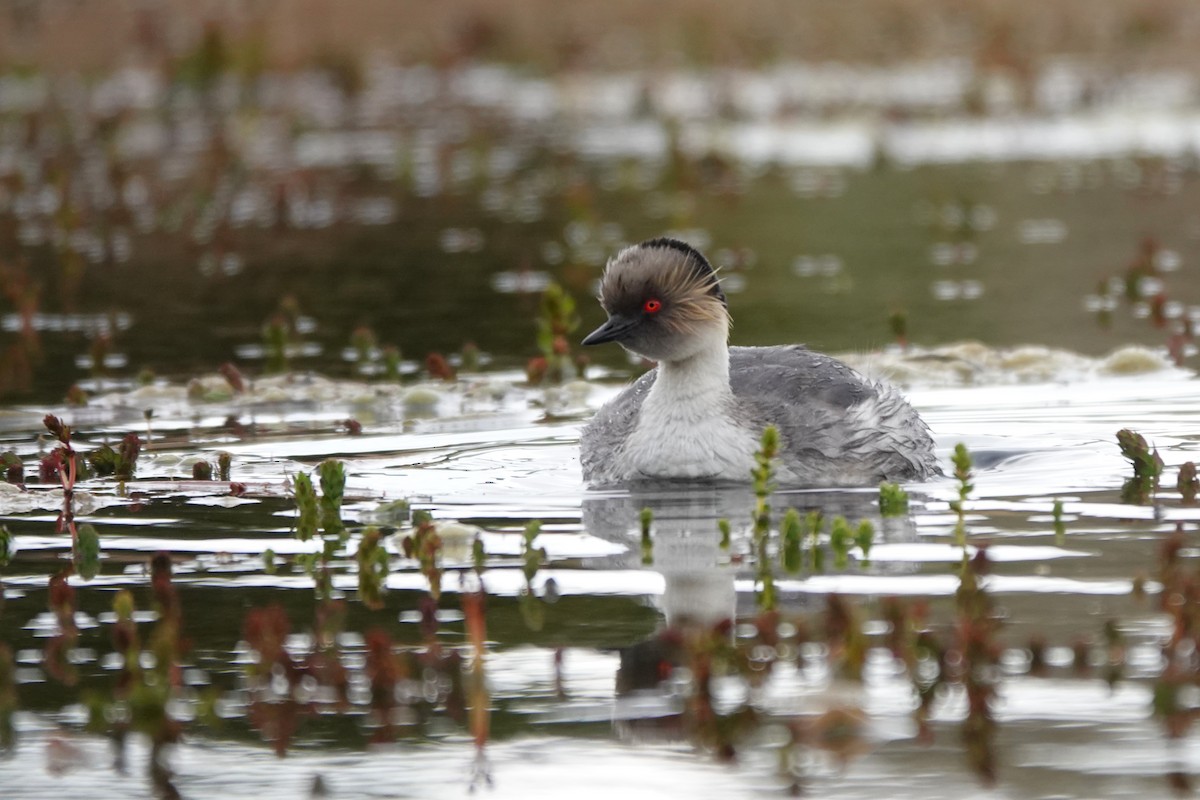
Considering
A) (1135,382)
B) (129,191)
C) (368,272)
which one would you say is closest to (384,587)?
(1135,382)

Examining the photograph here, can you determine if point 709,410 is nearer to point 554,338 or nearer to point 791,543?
point 791,543

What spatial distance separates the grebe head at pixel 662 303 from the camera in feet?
31.7

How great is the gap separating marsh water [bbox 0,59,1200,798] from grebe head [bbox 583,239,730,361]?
0.75m

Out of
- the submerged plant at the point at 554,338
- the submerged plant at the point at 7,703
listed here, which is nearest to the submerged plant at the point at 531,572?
the submerged plant at the point at 7,703

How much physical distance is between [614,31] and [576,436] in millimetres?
30090

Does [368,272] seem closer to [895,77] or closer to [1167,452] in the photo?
[1167,452]

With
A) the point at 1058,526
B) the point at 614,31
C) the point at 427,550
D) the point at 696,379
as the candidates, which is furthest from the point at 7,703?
the point at 614,31

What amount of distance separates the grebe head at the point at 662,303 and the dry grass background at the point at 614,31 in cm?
2238

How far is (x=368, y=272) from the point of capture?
1795 centimetres

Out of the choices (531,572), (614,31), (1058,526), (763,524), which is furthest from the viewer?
(614,31)

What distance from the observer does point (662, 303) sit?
967 cm

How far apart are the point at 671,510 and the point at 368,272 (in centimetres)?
949

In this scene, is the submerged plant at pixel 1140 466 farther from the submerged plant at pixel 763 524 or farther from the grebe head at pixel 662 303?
the grebe head at pixel 662 303

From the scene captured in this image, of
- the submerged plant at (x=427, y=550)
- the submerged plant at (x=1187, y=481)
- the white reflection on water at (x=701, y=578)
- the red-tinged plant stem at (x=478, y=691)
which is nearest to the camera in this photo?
the white reflection on water at (x=701, y=578)
